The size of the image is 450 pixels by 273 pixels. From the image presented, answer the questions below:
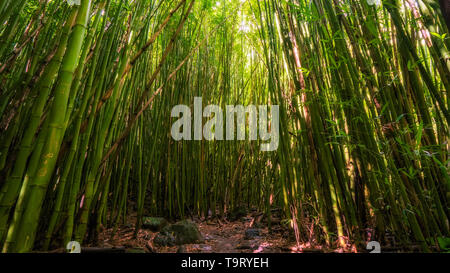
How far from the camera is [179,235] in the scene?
1479 millimetres

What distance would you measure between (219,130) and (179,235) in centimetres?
122

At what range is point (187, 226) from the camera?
1.52 meters

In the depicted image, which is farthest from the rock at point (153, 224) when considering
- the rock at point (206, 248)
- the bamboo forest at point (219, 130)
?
the rock at point (206, 248)

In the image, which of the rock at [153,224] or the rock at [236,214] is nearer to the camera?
the rock at [153,224]

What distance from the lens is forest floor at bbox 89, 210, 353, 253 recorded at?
51.1 inches

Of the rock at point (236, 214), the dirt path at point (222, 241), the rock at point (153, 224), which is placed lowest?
the dirt path at point (222, 241)

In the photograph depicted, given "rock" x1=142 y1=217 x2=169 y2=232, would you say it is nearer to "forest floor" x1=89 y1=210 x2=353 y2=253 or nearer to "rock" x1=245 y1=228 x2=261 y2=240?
"forest floor" x1=89 y1=210 x2=353 y2=253

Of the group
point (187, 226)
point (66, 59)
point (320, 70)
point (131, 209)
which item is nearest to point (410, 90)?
point (320, 70)

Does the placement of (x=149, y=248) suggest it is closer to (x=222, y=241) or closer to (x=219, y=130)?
(x=222, y=241)

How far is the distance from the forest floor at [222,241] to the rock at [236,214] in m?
0.22

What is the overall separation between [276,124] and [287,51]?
1.89 ft

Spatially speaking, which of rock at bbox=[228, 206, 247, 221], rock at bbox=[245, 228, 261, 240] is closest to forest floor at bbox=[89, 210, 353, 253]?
rock at bbox=[245, 228, 261, 240]

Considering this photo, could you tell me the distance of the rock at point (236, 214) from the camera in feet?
7.45

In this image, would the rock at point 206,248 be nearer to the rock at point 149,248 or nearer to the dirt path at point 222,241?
the dirt path at point 222,241
